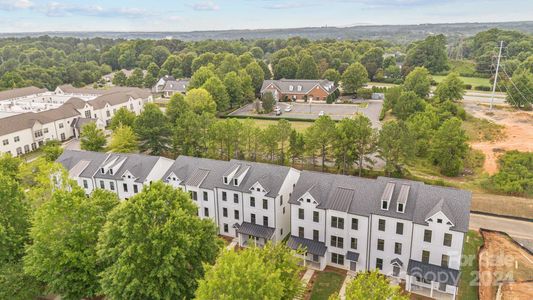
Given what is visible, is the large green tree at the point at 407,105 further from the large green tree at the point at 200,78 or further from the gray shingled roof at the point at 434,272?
the gray shingled roof at the point at 434,272

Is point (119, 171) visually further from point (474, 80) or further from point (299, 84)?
point (474, 80)

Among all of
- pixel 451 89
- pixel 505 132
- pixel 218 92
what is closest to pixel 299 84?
pixel 218 92

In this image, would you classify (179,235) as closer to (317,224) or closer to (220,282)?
(220,282)

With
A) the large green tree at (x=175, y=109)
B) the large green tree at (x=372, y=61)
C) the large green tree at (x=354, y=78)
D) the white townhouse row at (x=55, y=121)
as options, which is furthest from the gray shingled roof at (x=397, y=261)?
the large green tree at (x=372, y=61)

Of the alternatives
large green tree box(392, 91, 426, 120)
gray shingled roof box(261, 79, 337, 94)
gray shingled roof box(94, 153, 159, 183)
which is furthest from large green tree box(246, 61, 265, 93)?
gray shingled roof box(94, 153, 159, 183)

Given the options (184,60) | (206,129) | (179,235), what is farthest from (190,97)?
(184,60)

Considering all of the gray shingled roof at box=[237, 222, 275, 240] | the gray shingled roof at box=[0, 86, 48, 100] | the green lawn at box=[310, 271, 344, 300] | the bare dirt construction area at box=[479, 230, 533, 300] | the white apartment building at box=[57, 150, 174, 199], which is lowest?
the green lawn at box=[310, 271, 344, 300]

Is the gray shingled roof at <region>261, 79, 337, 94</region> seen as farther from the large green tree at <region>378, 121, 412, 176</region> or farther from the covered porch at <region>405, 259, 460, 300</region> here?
the covered porch at <region>405, 259, 460, 300</region>
